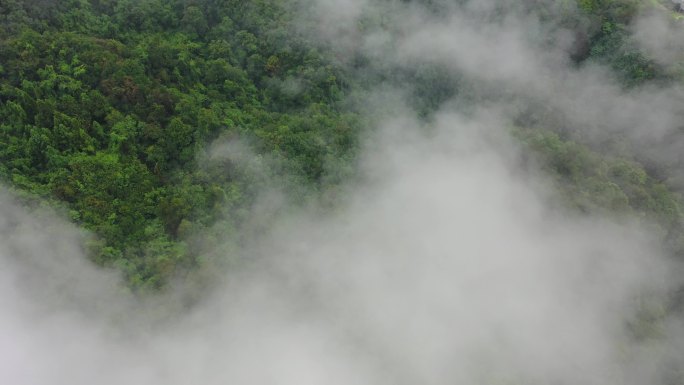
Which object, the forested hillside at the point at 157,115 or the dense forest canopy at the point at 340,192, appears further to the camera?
the forested hillside at the point at 157,115

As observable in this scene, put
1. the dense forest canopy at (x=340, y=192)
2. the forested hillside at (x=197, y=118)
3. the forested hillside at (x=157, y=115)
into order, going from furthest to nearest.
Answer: the forested hillside at (x=197, y=118) → the forested hillside at (x=157, y=115) → the dense forest canopy at (x=340, y=192)

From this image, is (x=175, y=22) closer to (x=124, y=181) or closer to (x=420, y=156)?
(x=124, y=181)

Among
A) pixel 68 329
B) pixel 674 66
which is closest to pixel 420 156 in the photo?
pixel 674 66

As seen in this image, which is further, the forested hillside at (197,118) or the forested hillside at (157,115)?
the forested hillside at (197,118)

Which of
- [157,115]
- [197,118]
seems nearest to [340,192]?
[197,118]

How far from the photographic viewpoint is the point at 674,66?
126ft

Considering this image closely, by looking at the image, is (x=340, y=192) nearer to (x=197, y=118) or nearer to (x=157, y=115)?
(x=197, y=118)

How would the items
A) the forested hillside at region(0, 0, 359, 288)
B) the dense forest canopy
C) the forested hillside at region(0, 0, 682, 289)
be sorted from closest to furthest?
the dense forest canopy, the forested hillside at region(0, 0, 359, 288), the forested hillside at region(0, 0, 682, 289)

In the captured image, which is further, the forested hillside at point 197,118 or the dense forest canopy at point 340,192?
the forested hillside at point 197,118

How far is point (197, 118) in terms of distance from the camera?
113 feet

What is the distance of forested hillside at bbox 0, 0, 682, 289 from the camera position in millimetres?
29359

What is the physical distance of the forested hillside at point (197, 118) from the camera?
96.3 feet

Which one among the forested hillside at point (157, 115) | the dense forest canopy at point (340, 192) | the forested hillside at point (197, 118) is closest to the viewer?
the dense forest canopy at point (340, 192)

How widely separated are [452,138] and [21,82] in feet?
94.9
